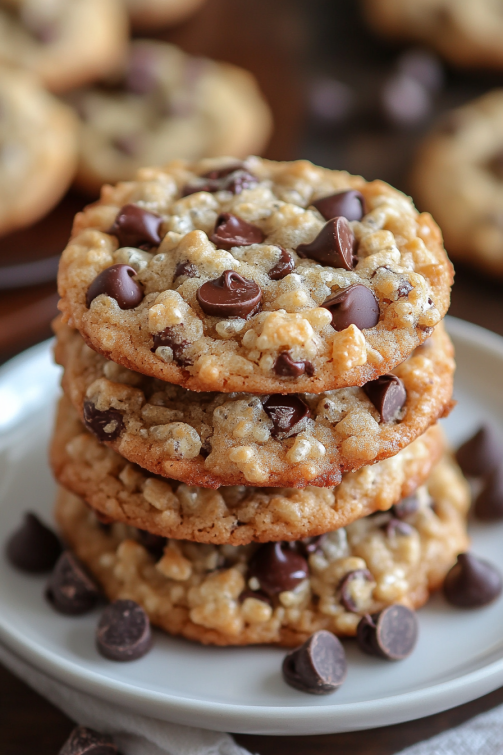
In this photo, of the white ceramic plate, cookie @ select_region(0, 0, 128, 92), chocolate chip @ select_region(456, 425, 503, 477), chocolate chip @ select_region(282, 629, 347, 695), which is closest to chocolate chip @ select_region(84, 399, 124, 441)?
the white ceramic plate

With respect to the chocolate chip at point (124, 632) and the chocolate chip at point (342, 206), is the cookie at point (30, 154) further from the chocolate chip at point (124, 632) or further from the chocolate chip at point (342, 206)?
the chocolate chip at point (124, 632)

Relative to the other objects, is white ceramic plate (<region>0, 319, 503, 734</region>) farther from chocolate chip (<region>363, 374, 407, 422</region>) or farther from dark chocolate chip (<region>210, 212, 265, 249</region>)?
dark chocolate chip (<region>210, 212, 265, 249</region>)

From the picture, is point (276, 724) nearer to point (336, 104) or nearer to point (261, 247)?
point (261, 247)

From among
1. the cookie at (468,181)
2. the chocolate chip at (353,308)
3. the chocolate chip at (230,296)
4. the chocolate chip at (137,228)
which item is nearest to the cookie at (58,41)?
the cookie at (468,181)

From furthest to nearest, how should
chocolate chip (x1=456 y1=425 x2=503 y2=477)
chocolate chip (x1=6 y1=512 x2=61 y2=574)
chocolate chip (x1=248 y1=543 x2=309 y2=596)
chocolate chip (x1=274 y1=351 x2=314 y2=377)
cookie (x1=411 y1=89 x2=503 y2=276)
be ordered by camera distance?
cookie (x1=411 y1=89 x2=503 y2=276)
chocolate chip (x1=456 y1=425 x2=503 y2=477)
chocolate chip (x1=6 y1=512 x2=61 y2=574)
chocolate chip (x1=248 y1=543 x2=309 y2=596)
chocolate chip (x1=274 y1=351 x2=314 y2=377)

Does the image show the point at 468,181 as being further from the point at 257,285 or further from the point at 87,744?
the point at 87,744

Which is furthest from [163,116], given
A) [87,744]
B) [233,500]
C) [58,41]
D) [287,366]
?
[87,744]

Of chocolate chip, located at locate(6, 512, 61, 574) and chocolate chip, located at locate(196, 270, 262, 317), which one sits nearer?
chocolate chip, located at locate(196, 270, 262, 317)
